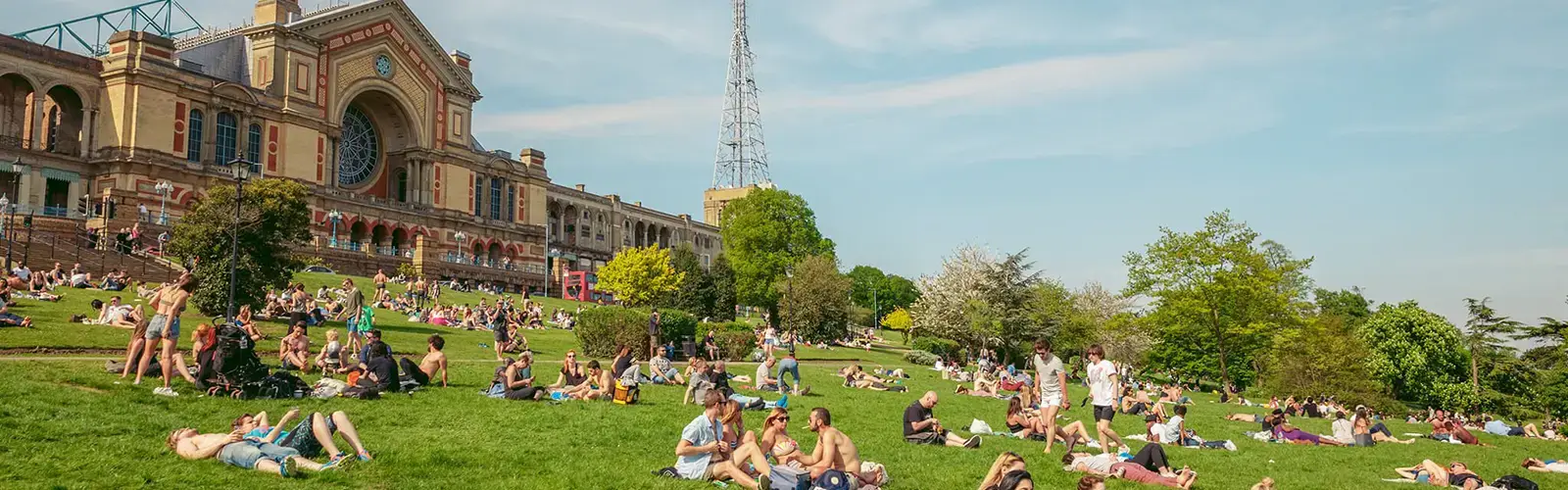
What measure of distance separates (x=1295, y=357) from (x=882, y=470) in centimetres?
3560

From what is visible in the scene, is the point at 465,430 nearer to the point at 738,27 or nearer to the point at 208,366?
the point at 208,366

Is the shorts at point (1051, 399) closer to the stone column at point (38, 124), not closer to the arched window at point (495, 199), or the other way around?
the stone column at point (38, 124)

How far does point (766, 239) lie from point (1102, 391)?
163ft

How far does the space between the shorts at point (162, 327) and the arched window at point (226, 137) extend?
46.7 m

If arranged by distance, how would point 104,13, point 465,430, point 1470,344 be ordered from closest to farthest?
point 465,430 < point 1470,344 < point 104,13

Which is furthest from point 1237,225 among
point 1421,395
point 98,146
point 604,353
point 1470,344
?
point 98,146

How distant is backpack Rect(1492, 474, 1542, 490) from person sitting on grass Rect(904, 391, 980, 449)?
650 cm

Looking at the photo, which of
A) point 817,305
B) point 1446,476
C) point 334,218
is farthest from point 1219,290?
point 334,218

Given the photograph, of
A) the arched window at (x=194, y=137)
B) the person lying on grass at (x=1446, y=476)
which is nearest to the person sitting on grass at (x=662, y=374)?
the person lying on grass at (x=1446, y=476)

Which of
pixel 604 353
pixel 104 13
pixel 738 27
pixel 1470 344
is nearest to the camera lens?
pixel 604 353

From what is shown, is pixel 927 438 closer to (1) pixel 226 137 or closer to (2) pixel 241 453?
(2) pixel 241 453

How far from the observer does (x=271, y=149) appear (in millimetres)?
58500

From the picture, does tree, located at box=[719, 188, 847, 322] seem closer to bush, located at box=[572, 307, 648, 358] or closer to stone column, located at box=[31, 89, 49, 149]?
bush, located at box=[572, 307, 648, 358]

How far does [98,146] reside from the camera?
5194 cm
